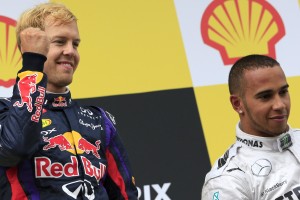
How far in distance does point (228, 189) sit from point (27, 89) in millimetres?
632

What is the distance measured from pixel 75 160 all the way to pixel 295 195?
63 cm

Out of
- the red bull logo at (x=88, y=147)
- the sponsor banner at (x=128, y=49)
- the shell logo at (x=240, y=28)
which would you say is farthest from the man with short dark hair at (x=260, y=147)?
the shell logo at (x=240, y=28)

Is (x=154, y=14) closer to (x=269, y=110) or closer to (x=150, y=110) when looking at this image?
(x=150, y=110)

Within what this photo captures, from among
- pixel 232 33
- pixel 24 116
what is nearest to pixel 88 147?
pixel 24 116

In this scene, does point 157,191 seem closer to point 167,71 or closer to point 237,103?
point 167,71

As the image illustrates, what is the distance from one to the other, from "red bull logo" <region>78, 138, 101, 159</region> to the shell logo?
3.71 ft

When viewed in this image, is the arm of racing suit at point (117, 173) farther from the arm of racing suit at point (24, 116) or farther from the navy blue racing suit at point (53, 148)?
the arm of racing suit at point (24, 116)

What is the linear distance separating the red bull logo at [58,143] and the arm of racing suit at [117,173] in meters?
Answer: 0.16

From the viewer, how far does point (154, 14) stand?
292 centimetres

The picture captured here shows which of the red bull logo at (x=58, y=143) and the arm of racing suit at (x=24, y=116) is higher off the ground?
the arm of racing suit at (x=24, y=116)

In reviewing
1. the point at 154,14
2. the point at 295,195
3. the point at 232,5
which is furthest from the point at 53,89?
the point at 232,5

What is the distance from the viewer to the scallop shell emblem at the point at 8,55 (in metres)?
2.60

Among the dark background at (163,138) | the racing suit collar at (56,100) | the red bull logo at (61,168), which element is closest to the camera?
the red bull logo at (61,168)

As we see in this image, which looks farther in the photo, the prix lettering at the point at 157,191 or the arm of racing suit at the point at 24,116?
the prix lettering at the point at 157,191
